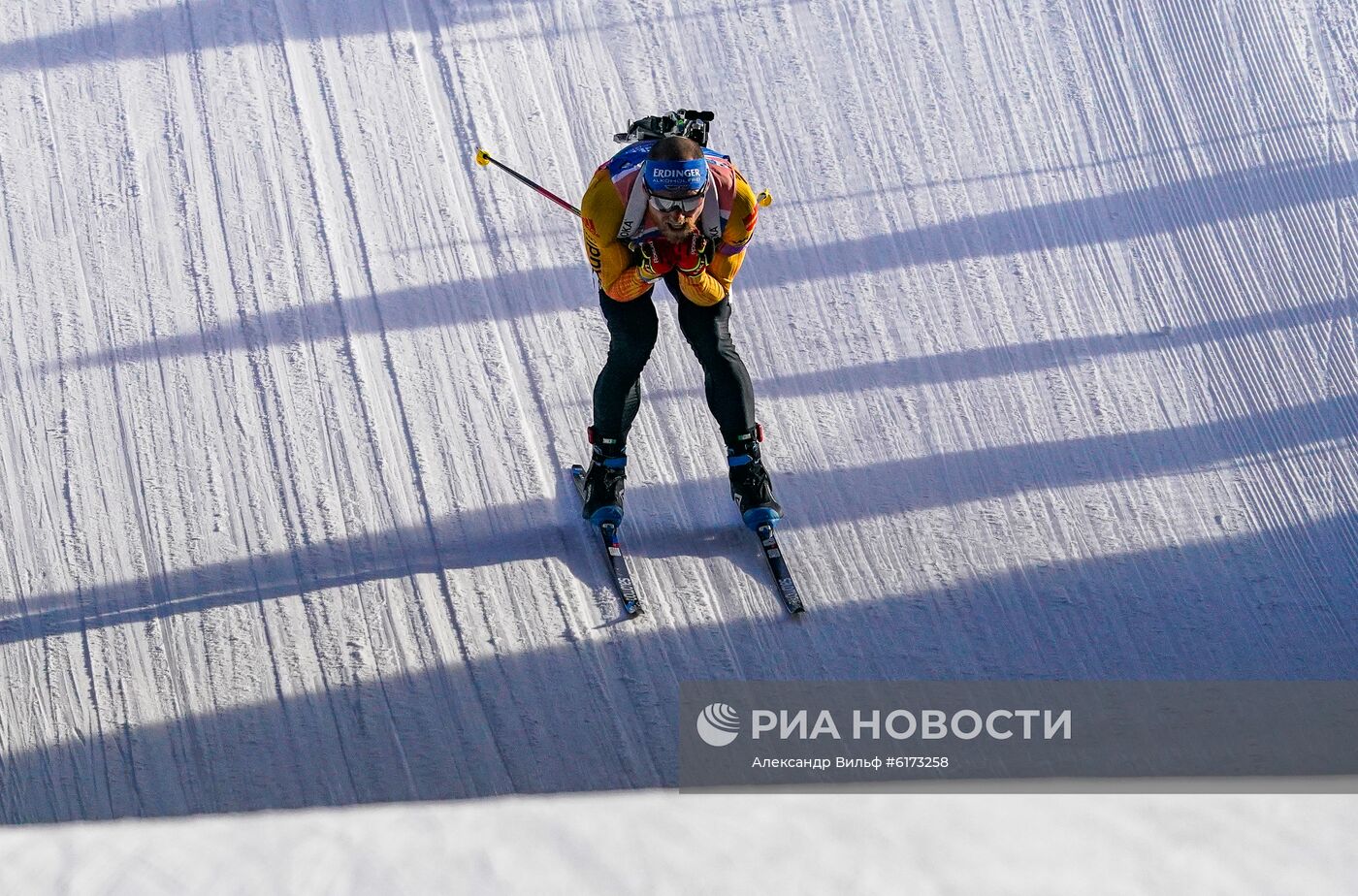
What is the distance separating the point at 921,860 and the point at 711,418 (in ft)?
9.27

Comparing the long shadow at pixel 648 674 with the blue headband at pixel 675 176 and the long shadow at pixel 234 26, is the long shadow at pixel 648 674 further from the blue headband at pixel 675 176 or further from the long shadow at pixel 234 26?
the long shadow at pixel 234 26

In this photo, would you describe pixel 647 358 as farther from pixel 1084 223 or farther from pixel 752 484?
pixel 1084 223

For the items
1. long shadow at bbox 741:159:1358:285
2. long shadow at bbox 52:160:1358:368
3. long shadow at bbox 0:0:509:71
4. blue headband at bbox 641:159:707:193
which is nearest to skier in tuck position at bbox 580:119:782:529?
blue headband at bbox 641:159:707:193

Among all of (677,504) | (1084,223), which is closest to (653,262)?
(677,504)

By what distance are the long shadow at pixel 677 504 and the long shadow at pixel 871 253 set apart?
1102 millimetres

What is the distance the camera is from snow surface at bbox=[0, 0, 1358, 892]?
4.57 meters

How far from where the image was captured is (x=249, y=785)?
13.8ft

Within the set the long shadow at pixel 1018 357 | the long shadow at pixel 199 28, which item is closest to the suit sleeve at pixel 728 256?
the long shadow at pixel 1018 357

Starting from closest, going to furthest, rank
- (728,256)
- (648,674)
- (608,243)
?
1. (608,243)
2. (728,256)
3. (648,674)

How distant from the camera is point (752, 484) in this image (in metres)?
4.96

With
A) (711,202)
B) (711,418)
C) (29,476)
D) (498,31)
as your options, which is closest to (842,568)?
(711,418)

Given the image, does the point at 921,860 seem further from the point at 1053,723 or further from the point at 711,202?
the point at 711,202

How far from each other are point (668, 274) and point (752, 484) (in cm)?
88

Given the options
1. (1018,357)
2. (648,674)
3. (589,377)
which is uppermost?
(1018,357)
